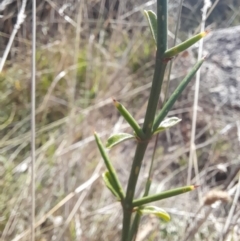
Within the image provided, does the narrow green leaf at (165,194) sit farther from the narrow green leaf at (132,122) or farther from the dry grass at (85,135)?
the dry grass at (85,135)

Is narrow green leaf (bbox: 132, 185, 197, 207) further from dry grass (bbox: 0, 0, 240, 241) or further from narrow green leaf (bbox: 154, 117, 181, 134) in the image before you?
dry grass (bbox: 0, 0, 240, 241)

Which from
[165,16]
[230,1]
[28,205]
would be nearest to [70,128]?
[28,205]

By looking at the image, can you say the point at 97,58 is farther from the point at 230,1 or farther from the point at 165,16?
the point at 165,16

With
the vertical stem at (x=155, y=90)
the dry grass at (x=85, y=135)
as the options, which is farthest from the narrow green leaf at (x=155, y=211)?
the dry grass at (x=85, y=135)

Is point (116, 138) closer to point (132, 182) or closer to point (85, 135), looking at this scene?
point (132, 182)

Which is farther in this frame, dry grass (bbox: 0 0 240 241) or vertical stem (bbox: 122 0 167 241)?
dry grass (bbox: 0 0 240 241)

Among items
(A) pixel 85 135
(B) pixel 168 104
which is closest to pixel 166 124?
(B) pixel 168 104

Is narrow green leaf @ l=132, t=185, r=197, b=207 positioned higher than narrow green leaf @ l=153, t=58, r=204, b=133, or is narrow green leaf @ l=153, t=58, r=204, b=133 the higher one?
narrow green leaf @ l=153, t=58, r=204, b=133

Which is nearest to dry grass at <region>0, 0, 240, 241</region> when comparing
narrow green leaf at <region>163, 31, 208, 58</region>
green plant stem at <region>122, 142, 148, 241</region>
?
green plant stem at <region>122, 142, 148, 241</region>
